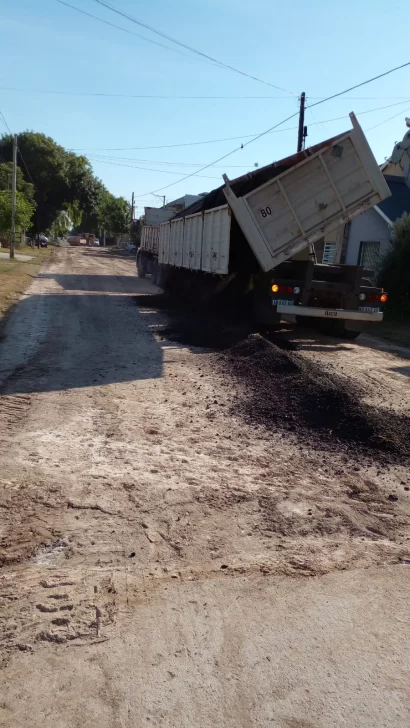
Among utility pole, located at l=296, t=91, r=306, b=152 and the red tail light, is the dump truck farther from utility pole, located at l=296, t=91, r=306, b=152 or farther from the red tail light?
utility pole, located at l=296, t=91, r=306, b=152

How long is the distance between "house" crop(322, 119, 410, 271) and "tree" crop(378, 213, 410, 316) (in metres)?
3.17

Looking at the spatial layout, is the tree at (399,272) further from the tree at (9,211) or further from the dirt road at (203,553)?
the tree at (9,211)

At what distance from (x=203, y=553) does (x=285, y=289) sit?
321 inches

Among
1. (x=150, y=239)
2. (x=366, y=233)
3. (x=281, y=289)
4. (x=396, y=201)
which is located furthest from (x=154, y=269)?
(x=281, y=289)

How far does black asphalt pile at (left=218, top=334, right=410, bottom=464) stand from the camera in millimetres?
5816

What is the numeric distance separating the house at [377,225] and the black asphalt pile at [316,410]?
43.0ft

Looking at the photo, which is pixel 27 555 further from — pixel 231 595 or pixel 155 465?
pixel 155 465

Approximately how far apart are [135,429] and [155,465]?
1033 mm

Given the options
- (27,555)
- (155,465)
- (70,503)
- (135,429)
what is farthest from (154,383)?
(27,555)

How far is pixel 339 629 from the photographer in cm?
305

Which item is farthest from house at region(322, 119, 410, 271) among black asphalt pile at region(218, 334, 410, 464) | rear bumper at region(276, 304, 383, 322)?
black asphalt pile at region(218, 334, 410, 464)

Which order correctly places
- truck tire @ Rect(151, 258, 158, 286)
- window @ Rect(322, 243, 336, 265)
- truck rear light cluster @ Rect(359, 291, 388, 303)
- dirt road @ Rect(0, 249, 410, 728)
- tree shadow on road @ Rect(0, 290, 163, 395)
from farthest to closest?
truck tire @ Rect(151, 258, 158, 286)
window @ Rect(322, 243, 336, 265)
truck rear light cluster @ Rect(359, 291, 388, 303)
tree shadow on road @ Rect(0, 290, 163, 395)
dirt road @ Rect(0, 249, 410, 728)

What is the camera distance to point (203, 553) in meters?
3.71

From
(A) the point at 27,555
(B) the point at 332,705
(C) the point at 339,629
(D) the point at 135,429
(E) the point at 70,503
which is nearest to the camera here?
(B) the point at 332,705
